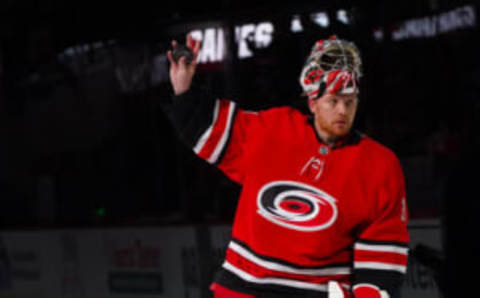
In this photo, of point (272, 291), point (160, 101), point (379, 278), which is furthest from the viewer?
point (160, 101)

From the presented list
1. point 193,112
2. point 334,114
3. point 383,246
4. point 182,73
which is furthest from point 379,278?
point 182,73

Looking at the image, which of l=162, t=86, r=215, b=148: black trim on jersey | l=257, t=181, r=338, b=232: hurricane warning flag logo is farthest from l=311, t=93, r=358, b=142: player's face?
l=162, t=86, r=215, b=148: black trim on jersey

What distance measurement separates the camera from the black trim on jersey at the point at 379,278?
8.23 ft

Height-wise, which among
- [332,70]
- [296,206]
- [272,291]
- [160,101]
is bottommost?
[272,291]

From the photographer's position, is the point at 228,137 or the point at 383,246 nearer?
the point at 383,246

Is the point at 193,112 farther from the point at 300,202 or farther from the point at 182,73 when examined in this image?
the point at 300,202

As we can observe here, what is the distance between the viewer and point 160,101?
13.7ft

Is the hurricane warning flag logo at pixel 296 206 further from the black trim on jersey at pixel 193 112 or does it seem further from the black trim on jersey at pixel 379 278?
the black trim on jersey at pixel 193 112

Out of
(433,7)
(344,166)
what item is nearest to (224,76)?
(433,7)

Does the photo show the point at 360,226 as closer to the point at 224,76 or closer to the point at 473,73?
the point at 473,73

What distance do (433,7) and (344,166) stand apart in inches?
44.9

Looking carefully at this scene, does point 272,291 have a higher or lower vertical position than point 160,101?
lower

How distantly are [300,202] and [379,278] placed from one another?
37 cm

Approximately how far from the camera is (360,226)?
8.39 feet
